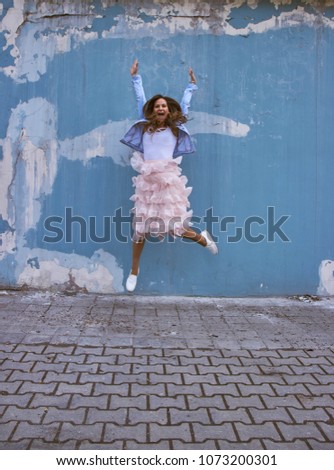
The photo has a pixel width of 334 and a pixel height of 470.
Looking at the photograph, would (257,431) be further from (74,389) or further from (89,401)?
(74,389)

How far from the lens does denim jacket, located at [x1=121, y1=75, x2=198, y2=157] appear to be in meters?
5.04

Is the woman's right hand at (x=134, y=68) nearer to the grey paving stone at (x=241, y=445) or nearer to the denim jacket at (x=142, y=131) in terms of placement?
the denim jacket at (x=142, y=131)

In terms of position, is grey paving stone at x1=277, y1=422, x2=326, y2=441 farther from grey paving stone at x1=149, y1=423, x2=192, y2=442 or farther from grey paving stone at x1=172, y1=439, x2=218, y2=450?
grey paving stone at x1=149, y1=423, x2=192, y2=442

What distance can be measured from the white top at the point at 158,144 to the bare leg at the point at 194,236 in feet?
2.58

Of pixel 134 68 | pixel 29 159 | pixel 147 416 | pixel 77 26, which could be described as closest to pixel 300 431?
pixel 147 416

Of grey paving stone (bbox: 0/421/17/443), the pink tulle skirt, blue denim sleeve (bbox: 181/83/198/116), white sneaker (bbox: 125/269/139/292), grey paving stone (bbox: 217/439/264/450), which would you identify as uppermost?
blue denim sleeve (bbox: 181/83/198/116)

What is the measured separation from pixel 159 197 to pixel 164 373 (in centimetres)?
215

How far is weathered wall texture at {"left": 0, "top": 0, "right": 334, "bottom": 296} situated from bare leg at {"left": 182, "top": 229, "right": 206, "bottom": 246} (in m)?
0.23

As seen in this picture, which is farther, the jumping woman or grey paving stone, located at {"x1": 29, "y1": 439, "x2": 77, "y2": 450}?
the jumping woman

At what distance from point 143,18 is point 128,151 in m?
1.43

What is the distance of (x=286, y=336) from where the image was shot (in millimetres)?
4199

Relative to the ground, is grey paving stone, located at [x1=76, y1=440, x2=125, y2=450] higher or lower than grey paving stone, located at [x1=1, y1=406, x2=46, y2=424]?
lower

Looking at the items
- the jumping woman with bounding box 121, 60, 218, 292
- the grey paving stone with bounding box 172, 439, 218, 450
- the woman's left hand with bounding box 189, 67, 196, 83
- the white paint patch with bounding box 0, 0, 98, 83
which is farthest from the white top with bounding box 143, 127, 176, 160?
the grey paving stone with bounding box 172, 439, 218, 450

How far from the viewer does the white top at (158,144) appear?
505 centimetres
